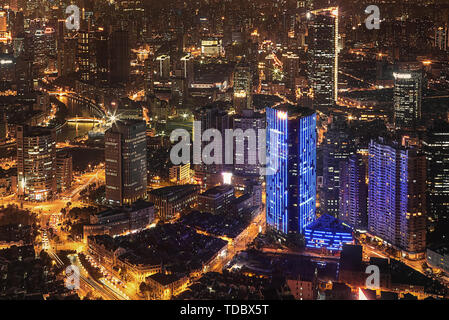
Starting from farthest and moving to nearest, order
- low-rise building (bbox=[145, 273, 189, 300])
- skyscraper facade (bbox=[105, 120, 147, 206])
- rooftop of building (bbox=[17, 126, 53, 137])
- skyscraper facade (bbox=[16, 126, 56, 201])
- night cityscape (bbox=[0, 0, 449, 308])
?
rooftop of building (bbox=[17, 126, 53, 137]), skyscraper facade (bbox=[16, 126, 56, 201]), skyscraper facade (bbox=[105, 120, 147, 206]), night cityscape (bbox=[0, 0, 449, 308]), low-rise building (bbox=[145, 273, 189, 300])

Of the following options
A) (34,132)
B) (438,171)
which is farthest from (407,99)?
(34,132)

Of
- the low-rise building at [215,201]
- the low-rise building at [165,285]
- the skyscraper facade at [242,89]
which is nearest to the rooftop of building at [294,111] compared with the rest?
the low-rise building at [215,201]

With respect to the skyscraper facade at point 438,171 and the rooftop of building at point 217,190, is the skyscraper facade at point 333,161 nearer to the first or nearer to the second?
the skyscraper facade at point 438,171

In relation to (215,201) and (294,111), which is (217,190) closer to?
(215,201)

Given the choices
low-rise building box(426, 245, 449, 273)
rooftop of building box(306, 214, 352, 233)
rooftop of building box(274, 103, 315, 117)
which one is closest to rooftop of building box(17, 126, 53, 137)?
rooftop of building box(274, 103, 315, 117)

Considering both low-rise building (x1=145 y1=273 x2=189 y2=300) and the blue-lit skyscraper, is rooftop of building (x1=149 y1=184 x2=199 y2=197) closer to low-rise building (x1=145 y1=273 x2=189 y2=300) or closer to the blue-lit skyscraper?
the blue-lit skyscraper
